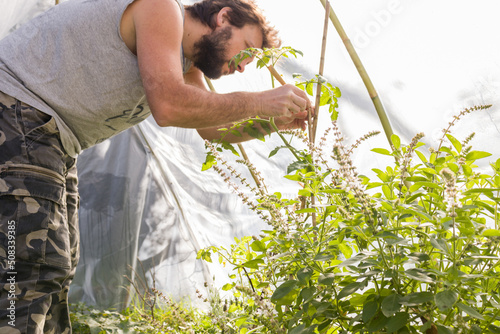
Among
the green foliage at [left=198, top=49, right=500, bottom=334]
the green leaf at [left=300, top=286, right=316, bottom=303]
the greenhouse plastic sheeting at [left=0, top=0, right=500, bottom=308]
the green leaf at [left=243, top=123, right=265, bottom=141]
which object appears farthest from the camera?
the greenhouse plastic sheeting at [left=0, top=0, right=500, bottom=308]

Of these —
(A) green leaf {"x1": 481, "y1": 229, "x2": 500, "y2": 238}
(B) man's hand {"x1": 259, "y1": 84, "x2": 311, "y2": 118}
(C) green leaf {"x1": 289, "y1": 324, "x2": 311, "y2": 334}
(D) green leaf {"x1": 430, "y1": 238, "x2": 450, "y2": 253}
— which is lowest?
(C) green leaf {"x1": 289, "y1": 324, "x2": 311, "y2": 334}

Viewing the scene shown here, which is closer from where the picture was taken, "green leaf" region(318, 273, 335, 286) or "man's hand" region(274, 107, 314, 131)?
"green leaf" region(318, 273, 335, 286)

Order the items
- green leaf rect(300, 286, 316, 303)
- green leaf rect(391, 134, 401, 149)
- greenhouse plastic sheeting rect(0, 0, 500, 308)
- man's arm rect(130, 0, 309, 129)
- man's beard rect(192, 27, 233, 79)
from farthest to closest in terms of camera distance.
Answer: greenhouse plastic sheeting rect(0, 0, 500, 308) < man's beard rect(192, 27, 233, 79) < man's arm rect(130, 0, 309, 129) < green leaf rect(391, 134, 401, 149) < green leaf rect(300, 286, 316, 303)

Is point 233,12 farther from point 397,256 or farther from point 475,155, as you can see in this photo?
point 397,256

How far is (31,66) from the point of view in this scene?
5.62 feet

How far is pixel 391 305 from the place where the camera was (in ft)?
3.52

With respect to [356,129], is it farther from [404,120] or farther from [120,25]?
[120,25]

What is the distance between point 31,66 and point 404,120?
181cm

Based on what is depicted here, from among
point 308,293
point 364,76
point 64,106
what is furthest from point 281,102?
point 364,76

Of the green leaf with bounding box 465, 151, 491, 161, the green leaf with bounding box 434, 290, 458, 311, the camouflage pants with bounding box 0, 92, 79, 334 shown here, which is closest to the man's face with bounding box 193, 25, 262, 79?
the camouflage pants with bounding box 0, 92, 79, 334

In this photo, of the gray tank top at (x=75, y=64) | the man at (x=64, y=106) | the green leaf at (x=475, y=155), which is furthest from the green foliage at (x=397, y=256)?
the gray tank top at (x=75, y=64)

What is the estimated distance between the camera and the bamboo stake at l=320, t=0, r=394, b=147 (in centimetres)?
248

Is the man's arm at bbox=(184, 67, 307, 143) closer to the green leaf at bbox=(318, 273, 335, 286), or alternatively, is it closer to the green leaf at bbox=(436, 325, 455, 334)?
the green leaf at bbox=(318, 273, 335, 286)

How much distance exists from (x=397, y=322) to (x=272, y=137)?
2.41 metres
